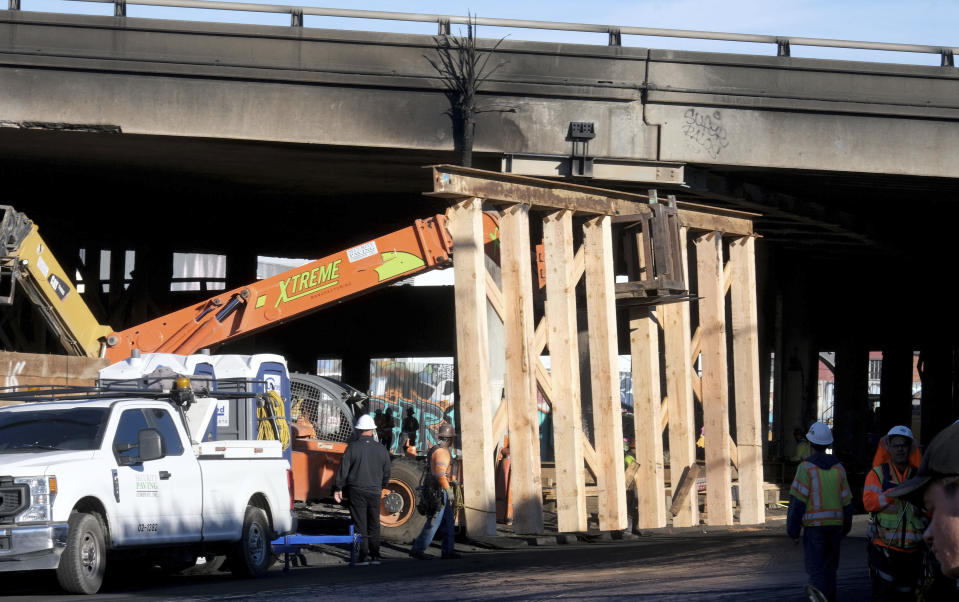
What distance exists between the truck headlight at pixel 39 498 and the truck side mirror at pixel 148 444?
1035 mm

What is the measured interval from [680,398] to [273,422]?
7.42 metres

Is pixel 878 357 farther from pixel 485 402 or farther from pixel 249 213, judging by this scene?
pixel 485 402

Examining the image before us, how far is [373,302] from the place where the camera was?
4122 centimetres

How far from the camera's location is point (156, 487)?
12.2 meters

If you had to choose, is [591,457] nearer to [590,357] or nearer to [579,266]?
[590,357]

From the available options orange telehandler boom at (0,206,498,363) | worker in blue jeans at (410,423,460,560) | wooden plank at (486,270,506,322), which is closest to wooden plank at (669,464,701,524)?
wooden plank at (486,270,506,322)

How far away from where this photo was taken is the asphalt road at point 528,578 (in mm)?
11008

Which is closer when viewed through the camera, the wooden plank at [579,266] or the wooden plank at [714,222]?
the wooden plank at [579,266]

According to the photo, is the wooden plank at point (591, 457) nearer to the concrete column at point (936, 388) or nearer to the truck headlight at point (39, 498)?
the truck headlight at point (39, 498)

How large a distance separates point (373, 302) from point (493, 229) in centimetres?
2159

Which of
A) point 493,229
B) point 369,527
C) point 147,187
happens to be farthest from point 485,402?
→ point 147,187

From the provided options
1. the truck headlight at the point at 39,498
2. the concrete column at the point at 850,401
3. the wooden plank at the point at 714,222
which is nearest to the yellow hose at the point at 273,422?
the truck headlight at the point at 39,498

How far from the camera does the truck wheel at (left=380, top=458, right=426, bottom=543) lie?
17266mm

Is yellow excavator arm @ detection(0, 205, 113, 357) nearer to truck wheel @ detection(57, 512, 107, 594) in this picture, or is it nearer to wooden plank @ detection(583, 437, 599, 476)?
wooden plank @ detection(583, 437, 599, 476)
